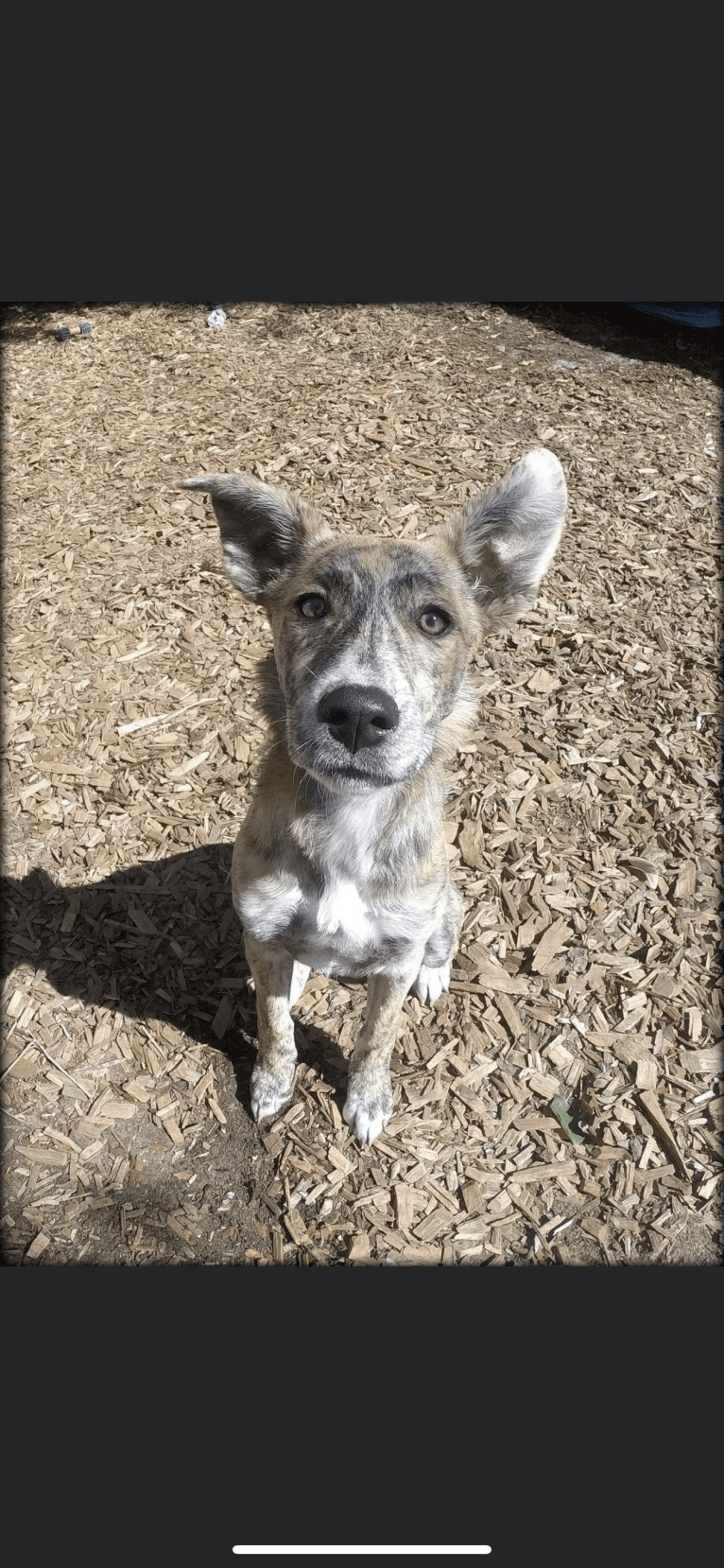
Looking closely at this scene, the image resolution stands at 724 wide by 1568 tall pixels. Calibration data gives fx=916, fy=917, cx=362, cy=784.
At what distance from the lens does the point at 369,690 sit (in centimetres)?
296

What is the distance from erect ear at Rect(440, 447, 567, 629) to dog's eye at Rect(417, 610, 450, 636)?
0.38 metres

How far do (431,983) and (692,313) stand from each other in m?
8.06

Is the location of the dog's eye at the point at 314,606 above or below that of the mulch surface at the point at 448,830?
above

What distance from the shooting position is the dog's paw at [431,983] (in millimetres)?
4703

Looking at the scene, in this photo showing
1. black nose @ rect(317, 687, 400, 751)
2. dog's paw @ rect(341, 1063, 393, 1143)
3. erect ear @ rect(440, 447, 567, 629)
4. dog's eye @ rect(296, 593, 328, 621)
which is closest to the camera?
black nose @ rect(317, 687, 400, 751)

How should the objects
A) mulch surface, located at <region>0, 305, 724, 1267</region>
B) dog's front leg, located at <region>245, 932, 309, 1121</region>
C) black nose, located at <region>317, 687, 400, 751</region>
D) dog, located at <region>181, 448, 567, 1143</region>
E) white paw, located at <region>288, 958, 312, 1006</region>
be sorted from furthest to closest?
white paw, located at <region>288, 958, 312, 1006</region>, mulch surface, located at <region>0, 305, 724, 1267</region>, dog's front leg, located at <region>245, 932, 309, 1121</region>, dog, located at <region>181, 448, 567, 1143</region>, black nose, located at <region>317, 687, 400, 751</region>

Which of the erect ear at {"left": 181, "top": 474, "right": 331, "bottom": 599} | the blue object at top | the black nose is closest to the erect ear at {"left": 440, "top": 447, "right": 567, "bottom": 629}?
the erect ear at {"left": 181, "top": 474, "right": 331, "bottom": 599}

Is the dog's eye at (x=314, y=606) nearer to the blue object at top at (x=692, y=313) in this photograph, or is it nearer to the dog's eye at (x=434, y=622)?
the dog's eye at (x=434, y=622)

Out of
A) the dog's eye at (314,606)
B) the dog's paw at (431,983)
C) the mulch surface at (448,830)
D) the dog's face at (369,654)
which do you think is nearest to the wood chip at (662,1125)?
the mulch surface at (448,830)

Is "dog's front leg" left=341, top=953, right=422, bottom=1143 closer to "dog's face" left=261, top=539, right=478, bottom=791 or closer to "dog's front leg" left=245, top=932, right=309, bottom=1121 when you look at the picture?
"dog's front leg" left=245, top=932, right=309, bottom=1121

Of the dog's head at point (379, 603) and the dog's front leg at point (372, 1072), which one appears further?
the dog's front leg at point (372, 1072)

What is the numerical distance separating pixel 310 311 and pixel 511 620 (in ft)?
25.8

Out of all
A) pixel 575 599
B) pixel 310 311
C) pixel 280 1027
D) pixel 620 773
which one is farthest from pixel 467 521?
pixel 310 311

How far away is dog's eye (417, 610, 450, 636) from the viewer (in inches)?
132
